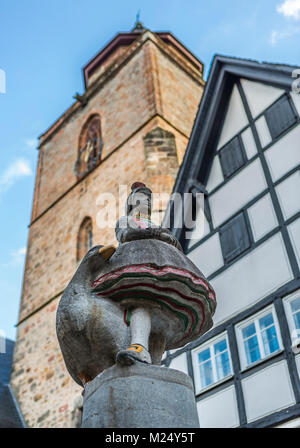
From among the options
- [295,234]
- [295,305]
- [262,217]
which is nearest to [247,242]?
[262,217]

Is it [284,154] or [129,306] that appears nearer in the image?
[129,306]

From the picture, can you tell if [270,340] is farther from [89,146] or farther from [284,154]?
[89,146]

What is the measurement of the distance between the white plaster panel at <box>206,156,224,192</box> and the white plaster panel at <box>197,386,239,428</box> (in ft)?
11.5

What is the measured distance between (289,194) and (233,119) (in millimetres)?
2485

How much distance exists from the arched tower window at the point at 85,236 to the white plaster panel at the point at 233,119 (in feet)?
22.3

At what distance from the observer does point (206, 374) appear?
7.24 metres

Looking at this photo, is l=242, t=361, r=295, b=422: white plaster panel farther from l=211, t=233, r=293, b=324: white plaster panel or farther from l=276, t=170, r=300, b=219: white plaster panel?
l=276, t=170, r=300, b=219: white plaster panel

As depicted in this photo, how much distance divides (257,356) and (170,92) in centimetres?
1139

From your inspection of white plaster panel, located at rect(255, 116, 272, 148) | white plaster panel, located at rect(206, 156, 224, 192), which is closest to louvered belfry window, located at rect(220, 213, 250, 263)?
white plaster panel, located at rect(206, 156, 224, 192)

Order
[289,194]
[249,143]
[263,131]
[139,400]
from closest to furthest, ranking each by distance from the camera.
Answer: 1. [139,400]
2. [289,194]
3. [263,131]
4. [249,143]

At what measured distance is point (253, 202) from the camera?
7.92 metres

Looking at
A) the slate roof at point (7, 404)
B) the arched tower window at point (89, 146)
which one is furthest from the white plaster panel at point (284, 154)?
the arched tower window at point (89, 146)

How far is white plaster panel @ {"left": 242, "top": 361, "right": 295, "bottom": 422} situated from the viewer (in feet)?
19.6

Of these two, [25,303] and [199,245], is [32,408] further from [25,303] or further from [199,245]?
[199,245]
